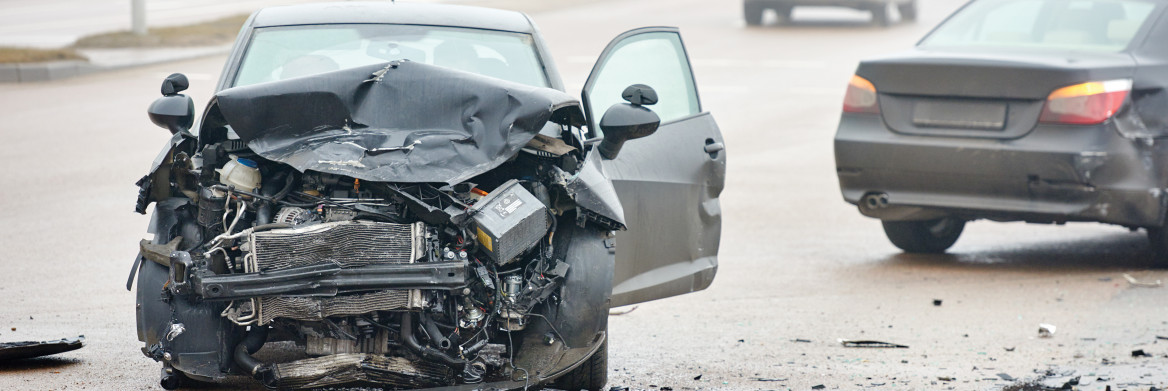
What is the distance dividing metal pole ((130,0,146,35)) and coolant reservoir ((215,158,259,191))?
16482mm

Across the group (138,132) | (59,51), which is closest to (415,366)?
(138,132)

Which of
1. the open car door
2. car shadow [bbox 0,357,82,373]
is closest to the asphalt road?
car shadow [bbox 0,357,82,373]

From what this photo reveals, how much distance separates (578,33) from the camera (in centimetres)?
2345

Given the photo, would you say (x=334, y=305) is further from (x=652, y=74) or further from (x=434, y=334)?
(x=652, y=74)

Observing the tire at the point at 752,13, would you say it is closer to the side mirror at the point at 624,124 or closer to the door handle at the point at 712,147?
the door handle at the point at 712,147

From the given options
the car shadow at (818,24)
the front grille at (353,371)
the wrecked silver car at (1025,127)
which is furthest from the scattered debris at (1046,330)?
the car shadow at (818,24)

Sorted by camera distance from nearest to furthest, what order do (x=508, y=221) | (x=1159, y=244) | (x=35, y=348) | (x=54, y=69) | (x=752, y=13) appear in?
(x=508, y=221) → (x=35, y=348) → (x=1159, y=244) → (x=54, y=69) → (x=752, y=13)

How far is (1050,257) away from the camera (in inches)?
384

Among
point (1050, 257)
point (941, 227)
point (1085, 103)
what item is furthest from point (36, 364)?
A: point (1050, 257)

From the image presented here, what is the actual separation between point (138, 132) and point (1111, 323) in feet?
31.2

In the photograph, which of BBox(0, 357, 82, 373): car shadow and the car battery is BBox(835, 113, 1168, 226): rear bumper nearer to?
the car battery

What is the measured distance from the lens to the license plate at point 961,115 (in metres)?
8.52

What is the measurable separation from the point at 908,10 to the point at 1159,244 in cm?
1844

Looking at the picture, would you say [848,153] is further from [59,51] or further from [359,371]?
[59,51]
